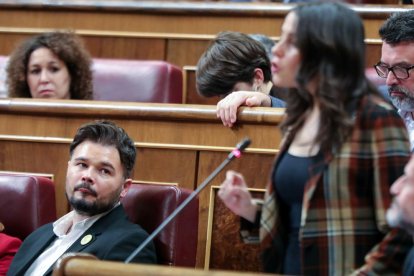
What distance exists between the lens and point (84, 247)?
2.96 feet

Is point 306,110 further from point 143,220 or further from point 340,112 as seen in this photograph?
point 143,220

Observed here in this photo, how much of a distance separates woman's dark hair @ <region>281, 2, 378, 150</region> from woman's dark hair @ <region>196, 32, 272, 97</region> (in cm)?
41

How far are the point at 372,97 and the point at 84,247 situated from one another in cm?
38

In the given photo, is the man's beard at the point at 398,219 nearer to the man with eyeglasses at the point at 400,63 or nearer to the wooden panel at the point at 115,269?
the wooden panel at the point at 115,269

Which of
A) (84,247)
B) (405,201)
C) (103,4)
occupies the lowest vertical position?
(84,247)


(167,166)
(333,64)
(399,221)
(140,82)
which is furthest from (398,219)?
(140,82)

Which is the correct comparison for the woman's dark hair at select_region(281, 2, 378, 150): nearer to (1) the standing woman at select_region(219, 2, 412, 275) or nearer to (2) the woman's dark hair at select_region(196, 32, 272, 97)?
(1) the standing woman at select_region(219, 2, 412, 275)

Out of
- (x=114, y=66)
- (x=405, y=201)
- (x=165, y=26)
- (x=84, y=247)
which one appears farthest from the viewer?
(x=165, y=26)

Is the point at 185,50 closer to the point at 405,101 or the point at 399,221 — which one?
the point at 405,101

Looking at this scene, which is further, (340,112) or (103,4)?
(103,4)

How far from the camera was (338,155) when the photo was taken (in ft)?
2.06

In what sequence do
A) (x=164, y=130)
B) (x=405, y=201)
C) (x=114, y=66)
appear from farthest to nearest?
(x=114, y=66), (x=164, y=130), (x=405, y=201)

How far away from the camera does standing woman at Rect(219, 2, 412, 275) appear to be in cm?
63

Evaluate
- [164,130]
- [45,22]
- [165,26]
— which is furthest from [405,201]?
[45,22]
